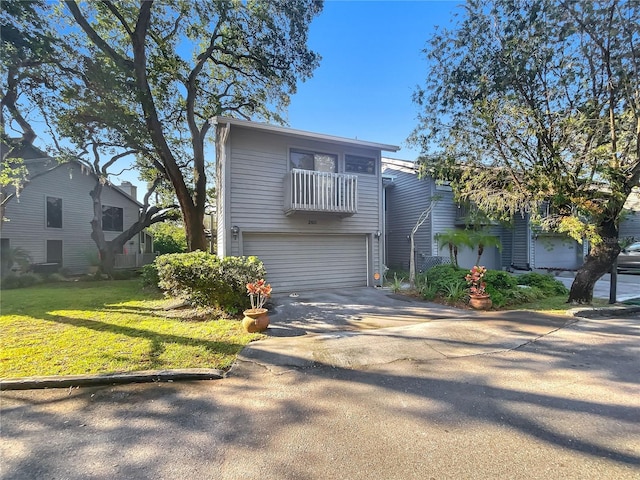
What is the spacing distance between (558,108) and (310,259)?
8112 millimetres

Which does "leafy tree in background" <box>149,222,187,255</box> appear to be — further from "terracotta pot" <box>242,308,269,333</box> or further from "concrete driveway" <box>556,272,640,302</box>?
"concrete driveway" <box>556,272,640,302</box>

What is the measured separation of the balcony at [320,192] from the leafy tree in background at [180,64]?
16.4 ft

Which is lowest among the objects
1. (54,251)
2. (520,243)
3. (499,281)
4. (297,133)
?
(499,281)

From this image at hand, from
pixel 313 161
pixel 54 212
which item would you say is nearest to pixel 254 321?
pixel 313 161

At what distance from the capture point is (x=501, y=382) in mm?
Answer: 3457

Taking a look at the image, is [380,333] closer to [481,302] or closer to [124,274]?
[481,302]

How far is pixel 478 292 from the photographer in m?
7.54

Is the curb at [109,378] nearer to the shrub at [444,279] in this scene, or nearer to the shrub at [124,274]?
the shrub at [444,279]

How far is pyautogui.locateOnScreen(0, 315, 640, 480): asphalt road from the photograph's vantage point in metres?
2.13

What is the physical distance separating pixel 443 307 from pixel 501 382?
14.3 ft

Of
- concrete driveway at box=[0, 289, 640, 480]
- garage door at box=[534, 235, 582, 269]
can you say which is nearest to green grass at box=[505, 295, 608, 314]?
concrete driveway at box=[0, 289, 640, 480]

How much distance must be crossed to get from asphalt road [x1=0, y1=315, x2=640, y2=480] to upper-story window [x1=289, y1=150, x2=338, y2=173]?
24.3ft

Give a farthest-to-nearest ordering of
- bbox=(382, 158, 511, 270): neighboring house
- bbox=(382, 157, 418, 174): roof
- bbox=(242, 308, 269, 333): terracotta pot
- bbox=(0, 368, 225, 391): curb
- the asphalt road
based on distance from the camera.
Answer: bbox=(382, 157, 418, 174): roof, bbox=(382, 158, 511, 270): neighboring house, bbox=(242, 308, 269, 333): terracotta pot, bbox=(0, 368, 225, 391): curb, the asphalt road

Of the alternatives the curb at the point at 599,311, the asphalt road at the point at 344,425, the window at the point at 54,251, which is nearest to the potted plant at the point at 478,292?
the curb at the point at 599,311
